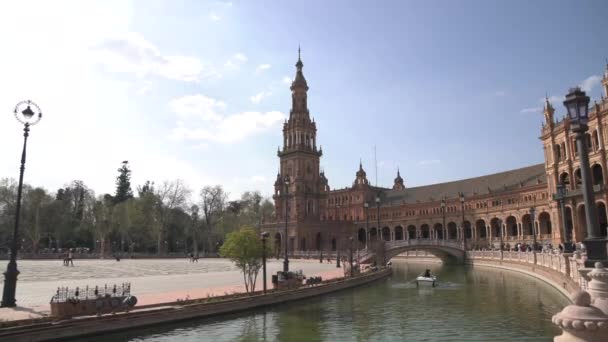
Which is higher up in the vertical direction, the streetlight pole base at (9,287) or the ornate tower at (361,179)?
the ornate tower at (361,179)

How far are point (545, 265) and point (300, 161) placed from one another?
6802 cm

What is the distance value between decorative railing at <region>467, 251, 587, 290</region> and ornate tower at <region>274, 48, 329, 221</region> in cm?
4257

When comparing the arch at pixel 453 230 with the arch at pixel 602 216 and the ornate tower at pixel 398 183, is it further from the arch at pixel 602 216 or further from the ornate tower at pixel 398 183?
the ornate tower at pixel 398 183

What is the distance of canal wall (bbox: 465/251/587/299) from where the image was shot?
74.7ft

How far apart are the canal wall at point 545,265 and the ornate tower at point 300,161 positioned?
4232 cm

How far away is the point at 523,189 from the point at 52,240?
326ft

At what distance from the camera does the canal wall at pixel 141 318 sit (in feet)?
50.0

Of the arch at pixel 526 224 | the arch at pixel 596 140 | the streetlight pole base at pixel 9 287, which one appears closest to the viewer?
the streetlight pole base at pixel 9 287

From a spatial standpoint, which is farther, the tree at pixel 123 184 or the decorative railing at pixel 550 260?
the tree at pixel 123 184

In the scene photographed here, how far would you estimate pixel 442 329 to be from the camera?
19359mm

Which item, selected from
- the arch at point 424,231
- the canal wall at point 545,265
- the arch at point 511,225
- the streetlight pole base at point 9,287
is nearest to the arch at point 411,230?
the arch at point 424,231

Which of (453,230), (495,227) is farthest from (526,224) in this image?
(453,230)

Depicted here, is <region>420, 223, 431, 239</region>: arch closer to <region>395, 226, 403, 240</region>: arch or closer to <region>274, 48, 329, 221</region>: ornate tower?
<region>395, 226, 403, 240</region>: arch

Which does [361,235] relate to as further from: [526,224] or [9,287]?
[9,287]
